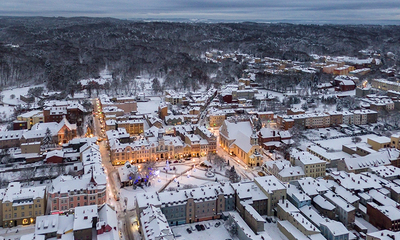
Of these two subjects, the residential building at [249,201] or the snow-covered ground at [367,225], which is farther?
the snow-covered ground at [367,225]

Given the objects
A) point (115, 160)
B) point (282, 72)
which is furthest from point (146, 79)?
point (115, 160)

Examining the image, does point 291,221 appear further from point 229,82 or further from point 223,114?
point 229,82

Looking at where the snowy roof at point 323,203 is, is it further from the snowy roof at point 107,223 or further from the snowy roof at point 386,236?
the snowy roof at point 107,223

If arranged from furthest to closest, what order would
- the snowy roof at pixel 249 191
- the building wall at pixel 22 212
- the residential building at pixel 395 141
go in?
1. the residential building at pixel 395 141
2. the snowy roof at pixel 249 191
3. the building wall at pixel 22 212

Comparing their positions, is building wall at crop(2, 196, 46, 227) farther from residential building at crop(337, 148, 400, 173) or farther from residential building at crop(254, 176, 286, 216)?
residential building at crop(337, 148, 400, 173)

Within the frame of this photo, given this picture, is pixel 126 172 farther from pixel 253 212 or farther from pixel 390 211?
pixel 390 211

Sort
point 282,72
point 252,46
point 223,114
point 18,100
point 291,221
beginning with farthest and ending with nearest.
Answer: point 252,46 < point 282,72 < point 18,100 < point 223,114 < point 291,221

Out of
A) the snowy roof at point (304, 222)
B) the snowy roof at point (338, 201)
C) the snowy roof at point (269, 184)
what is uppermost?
the snowy roof at point (269, 184)

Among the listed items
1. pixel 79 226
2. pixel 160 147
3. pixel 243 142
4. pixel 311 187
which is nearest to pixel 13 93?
pixel 160 147

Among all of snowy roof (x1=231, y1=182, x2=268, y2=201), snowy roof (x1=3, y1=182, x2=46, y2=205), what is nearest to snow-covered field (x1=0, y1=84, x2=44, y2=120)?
snowy roof (x1=3, y1=182, x2=46, y2=205)

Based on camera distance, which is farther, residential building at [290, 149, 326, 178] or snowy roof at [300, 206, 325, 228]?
residential building at [290, 149, 326, 178]

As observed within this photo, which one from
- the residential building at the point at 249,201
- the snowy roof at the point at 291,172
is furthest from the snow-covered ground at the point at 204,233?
the snowy roof at the point at 291,172
